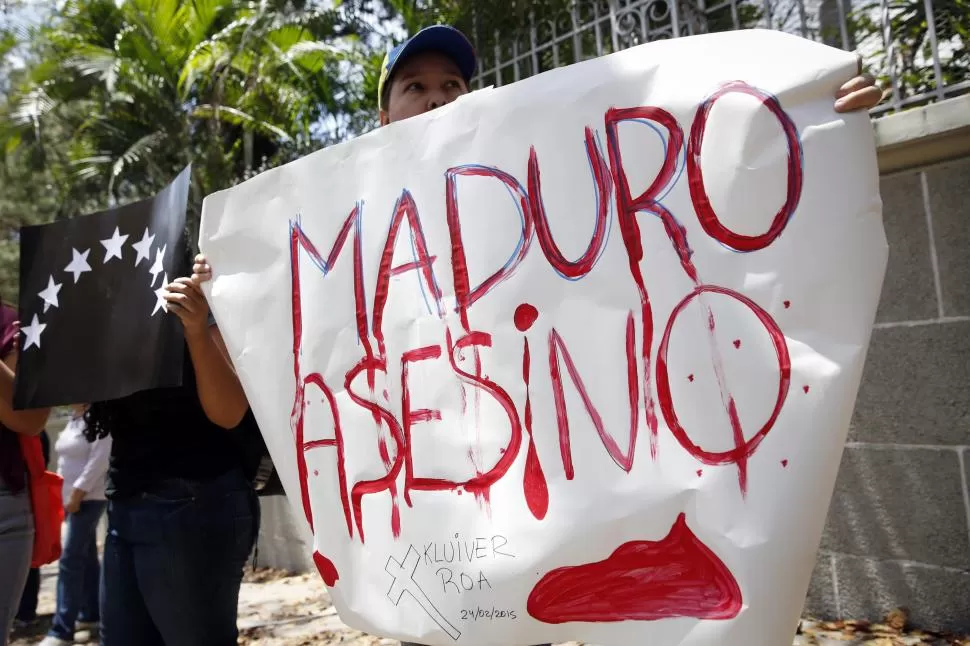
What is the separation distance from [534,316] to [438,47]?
2.89ft

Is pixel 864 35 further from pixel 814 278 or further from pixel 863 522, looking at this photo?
pixel 814 278

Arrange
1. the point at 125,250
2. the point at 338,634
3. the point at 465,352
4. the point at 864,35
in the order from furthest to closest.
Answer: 1. the point at 338,634
2. the point at 864,35
3. the point at 125,250
4. the point at 465,352

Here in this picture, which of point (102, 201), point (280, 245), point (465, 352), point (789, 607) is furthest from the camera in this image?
point (102, 201)

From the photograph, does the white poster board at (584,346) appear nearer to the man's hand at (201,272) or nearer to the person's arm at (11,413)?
the man's hand at (201,272)

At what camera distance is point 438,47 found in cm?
210

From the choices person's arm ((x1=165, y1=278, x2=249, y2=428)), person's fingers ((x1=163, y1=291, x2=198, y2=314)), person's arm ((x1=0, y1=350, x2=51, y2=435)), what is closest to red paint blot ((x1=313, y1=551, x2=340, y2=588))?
person's arm ((x1=165, y1=278, x2=249, y2=428))

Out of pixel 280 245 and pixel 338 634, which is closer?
pixel 280 245

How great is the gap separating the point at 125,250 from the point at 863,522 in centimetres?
287

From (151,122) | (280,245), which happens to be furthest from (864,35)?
(151,122)

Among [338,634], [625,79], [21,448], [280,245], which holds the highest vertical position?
[625,79]

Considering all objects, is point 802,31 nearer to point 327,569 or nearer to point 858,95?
point 858,95

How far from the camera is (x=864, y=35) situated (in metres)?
3.70

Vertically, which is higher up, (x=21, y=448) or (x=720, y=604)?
(x=21, y=448)

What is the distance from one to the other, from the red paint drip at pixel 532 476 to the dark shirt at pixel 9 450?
1.53 m
